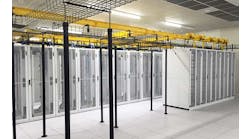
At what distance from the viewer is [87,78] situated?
5.71 metres

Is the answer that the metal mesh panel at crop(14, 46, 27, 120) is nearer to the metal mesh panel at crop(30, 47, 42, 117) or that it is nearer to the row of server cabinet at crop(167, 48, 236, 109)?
the metal mesh panel at crop(30, 47, 42, 117)

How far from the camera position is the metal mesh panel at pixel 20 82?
4.57 m

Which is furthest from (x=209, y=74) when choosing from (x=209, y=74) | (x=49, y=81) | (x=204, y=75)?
(x=49, y=81)

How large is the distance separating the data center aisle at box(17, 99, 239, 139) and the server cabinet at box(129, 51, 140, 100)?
1.19 metres

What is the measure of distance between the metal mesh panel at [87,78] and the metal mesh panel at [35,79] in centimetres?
116

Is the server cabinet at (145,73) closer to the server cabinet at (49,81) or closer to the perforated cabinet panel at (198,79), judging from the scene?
the perforated cabinet panel at (198,79)

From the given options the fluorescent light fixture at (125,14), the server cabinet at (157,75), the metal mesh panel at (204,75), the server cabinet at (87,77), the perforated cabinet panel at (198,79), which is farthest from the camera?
the server cabinet at (157,75)

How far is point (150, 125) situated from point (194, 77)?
8.22ft

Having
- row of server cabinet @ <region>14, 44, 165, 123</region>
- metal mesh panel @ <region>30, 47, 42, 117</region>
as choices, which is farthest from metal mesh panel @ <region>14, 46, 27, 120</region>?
metal mesh panel @ <region>30, 47, 42, 117</region>

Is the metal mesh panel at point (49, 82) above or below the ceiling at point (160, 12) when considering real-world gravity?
below

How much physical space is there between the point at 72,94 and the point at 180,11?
4.16 m

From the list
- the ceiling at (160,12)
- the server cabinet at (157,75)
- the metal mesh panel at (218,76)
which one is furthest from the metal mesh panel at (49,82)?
the metal mesh panel at (218,76)
